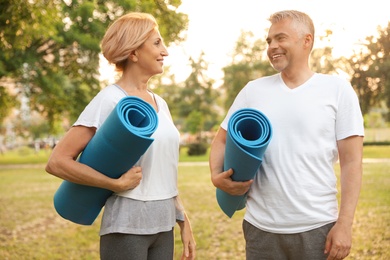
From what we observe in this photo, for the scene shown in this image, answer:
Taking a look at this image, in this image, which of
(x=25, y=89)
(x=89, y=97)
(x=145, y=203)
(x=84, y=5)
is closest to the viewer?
(x=145, y=203)

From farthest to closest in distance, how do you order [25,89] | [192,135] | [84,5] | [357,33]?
[192,135], [25,89], [84,5], [357,33]

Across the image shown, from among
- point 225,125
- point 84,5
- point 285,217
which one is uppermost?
point 84,5

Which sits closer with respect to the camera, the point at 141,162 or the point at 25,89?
the point at 141,162

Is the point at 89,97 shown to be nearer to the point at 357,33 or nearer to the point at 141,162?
the point at 357,33

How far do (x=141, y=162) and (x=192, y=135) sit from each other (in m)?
47.1

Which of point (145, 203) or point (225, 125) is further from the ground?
point (225, 125)

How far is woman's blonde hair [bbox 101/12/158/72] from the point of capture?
8.02ft

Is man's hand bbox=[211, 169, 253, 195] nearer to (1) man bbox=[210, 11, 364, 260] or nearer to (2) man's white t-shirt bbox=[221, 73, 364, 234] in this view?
(1) man bbox=[210, 11, 364, 260]

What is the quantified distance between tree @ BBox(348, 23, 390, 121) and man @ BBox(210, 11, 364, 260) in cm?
556

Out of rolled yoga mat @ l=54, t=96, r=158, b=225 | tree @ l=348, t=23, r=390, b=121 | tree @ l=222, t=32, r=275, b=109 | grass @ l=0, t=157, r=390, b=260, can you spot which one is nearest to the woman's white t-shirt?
rolled yoga mat @ l=54, t=96, r=158, b=225

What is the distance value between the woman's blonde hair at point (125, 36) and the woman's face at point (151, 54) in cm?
3

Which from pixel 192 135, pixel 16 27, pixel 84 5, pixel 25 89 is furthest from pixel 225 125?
pixel 192 135

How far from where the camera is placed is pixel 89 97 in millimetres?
20922

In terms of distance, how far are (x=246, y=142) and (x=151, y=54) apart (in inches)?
26.7
